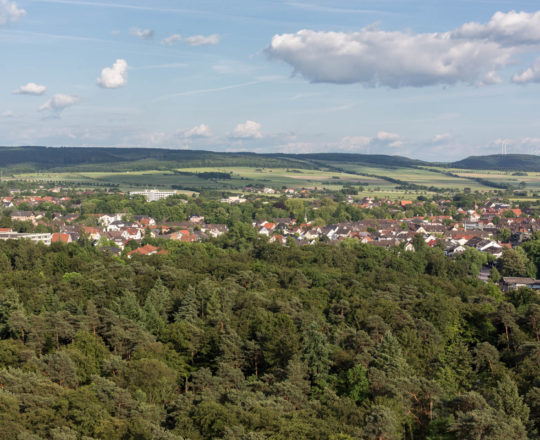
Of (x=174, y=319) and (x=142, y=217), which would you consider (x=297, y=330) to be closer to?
(x=174, y=319)

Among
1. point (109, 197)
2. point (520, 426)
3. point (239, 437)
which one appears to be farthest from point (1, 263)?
point (109, 197)

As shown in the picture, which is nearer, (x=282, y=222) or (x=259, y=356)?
(x=259, y=356)

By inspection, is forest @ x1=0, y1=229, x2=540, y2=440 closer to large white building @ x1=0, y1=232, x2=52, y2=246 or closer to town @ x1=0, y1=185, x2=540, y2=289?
town @ x1=0, y1=185, x2=540, y2=289

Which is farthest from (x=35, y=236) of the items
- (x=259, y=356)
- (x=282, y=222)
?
(x=259, y=356)

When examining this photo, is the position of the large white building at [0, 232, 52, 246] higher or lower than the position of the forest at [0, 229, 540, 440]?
lower

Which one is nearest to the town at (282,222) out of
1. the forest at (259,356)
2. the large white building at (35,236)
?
the large white building at (35,236)

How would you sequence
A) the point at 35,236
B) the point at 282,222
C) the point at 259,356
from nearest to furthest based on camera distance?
the point at 259,356
the point at 35,236
the point at 282,222

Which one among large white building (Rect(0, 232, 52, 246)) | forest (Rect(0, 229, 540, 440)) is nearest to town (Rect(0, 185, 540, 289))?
large white building (Rect(0, 232, 52, 246))

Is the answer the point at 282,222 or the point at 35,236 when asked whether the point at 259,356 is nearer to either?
the point at 35,236
